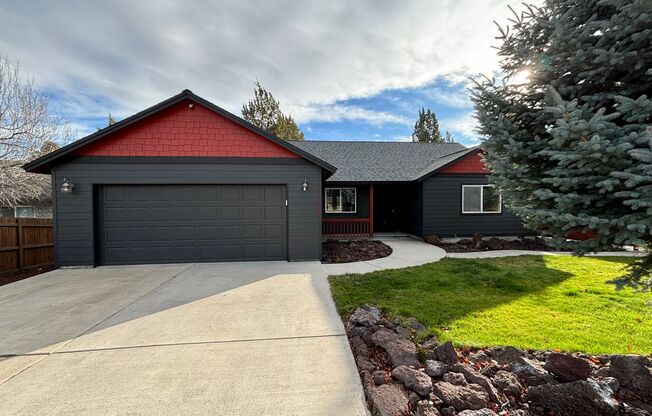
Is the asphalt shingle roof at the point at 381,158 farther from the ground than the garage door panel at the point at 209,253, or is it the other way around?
the asphalt shingle roof at the point at 381,158

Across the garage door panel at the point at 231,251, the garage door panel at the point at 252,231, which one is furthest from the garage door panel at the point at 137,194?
the garage door panel at the point at 252,231

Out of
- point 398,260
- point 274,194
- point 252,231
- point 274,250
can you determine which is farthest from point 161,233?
point 398,260

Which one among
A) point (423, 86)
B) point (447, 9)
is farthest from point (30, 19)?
point (423, 86)

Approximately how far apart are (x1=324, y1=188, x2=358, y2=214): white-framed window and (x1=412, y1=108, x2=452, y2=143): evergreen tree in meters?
27.3

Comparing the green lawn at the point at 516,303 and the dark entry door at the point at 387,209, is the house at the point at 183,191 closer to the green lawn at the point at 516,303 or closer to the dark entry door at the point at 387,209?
the green lawn at the point at 516,303

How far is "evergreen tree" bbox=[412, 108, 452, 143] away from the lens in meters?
35.8

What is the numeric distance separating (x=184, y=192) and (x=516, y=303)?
806 centimetres

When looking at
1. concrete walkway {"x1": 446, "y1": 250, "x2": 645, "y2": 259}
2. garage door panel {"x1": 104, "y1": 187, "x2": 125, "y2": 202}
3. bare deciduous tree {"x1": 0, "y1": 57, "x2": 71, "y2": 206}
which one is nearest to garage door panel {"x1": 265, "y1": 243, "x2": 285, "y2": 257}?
garage door panel {"x1": 104, "y1": 187, "x2": 125, "y2": 202}

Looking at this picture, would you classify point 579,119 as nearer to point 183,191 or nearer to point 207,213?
point 207,213

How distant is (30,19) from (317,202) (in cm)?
893

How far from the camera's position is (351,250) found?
29.1 ft

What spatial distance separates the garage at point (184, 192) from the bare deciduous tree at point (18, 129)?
2993mm

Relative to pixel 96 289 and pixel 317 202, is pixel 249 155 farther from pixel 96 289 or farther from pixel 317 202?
pixel 96 289

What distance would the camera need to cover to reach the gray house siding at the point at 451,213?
10992 millimetres
